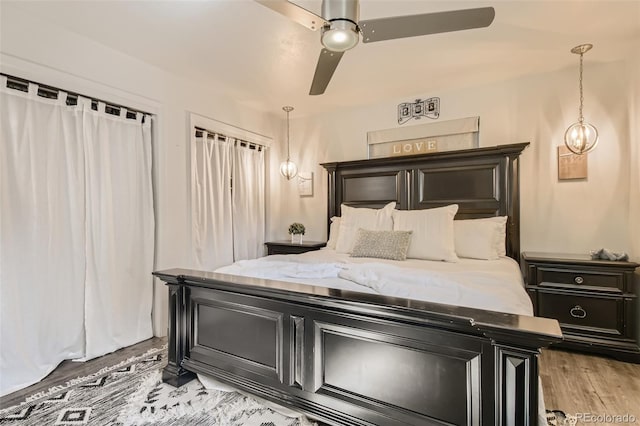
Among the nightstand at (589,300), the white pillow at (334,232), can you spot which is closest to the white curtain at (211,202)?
the white pillow at (334,232)

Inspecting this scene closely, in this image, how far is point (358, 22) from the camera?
176cm

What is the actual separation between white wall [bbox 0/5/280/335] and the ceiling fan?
1921 millimetres

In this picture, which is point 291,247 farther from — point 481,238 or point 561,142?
point 561,142

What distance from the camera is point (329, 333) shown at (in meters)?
1.65

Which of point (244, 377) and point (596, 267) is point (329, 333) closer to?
point (244, 377)

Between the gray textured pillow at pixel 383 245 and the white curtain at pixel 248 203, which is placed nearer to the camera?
the gray textured pillow at pixel 383 245

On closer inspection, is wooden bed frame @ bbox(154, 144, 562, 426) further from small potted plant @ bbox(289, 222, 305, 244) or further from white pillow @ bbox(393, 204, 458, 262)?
small potted plant @ bbox(289, 222, 305, 244)

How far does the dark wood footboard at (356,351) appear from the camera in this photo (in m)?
1.22

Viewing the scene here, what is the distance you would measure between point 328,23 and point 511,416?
186 cm

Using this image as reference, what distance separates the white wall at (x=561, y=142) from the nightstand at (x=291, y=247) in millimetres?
2012

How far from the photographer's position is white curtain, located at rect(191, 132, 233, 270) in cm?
364

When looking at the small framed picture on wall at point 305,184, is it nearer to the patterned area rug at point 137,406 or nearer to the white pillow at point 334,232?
the white pillow at point 334,232

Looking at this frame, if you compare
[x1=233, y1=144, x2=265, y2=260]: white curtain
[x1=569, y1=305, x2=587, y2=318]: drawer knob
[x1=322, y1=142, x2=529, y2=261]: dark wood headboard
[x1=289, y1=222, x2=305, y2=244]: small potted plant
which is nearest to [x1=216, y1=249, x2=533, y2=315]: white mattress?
[x1=569, y1=305, x2=587, y2=318]: drawer knob

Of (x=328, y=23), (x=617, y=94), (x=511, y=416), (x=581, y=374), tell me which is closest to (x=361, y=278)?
(x=511, y=416)
